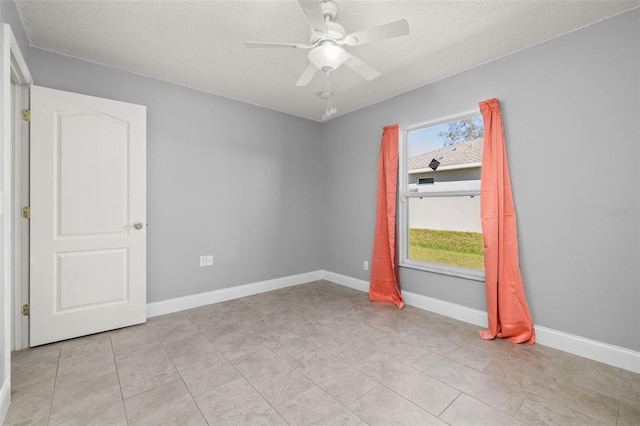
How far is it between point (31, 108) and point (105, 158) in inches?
23.5

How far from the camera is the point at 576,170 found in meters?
2.24

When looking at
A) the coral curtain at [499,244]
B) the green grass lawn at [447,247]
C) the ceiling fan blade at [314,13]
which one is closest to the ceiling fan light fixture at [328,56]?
the ceiling fan blade at [314,13]

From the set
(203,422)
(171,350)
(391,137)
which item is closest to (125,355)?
(171,350)

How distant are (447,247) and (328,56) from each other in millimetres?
2595

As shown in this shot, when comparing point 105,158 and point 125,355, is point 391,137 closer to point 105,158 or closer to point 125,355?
point 105,158

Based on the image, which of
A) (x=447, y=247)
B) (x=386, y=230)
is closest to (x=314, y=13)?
(x=386, y=230)

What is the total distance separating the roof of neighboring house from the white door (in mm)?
2977

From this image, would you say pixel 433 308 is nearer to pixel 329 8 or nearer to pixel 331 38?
pixel 331 38

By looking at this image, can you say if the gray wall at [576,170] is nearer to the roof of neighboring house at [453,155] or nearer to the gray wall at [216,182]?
the roof of neighboring house at [453,155]

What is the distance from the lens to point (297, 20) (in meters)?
2.09

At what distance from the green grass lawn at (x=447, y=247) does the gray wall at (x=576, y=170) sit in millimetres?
407

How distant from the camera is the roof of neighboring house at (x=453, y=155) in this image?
294cm

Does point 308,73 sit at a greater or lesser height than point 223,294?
greater

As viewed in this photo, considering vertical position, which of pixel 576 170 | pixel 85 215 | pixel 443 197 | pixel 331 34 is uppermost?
pixel 331 34
